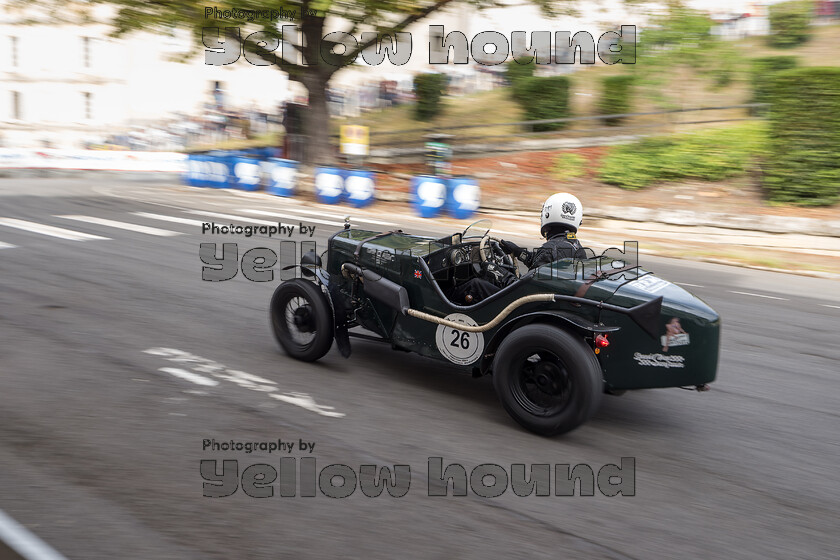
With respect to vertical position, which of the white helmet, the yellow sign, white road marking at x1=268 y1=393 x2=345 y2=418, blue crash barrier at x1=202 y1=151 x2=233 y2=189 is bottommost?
white road marking at x1=268 y1=393 x2=345 y2=418

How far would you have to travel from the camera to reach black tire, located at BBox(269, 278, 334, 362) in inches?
226

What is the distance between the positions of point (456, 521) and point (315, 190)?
15497mm

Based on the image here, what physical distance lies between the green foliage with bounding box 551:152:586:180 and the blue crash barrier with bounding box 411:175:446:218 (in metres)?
3.37

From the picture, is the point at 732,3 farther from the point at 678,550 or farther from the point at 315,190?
the point at 678,550

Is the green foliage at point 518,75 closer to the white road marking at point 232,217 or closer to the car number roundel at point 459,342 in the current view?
the white road marking at point 232,217

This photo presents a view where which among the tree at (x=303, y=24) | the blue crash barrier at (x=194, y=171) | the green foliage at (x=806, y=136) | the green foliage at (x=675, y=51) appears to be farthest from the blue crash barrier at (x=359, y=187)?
the green foliage at (x=806, y=136)

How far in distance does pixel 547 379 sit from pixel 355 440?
1.20 m

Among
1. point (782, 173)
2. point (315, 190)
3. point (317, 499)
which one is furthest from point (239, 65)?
point (317, 499)

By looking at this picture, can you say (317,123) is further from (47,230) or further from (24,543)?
(24,543)

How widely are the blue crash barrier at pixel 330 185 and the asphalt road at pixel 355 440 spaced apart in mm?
10203

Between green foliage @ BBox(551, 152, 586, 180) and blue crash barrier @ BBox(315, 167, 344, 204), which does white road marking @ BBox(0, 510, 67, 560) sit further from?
green foliage @ BBox(551, 152, 586, 180)

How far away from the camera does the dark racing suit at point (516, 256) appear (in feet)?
17.0

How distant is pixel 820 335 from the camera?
24.5ft

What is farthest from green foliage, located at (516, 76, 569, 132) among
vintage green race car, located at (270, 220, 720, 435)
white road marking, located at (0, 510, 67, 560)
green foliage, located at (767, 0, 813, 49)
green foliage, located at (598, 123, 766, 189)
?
white road marking, located at (0, 510, 67, 560)
